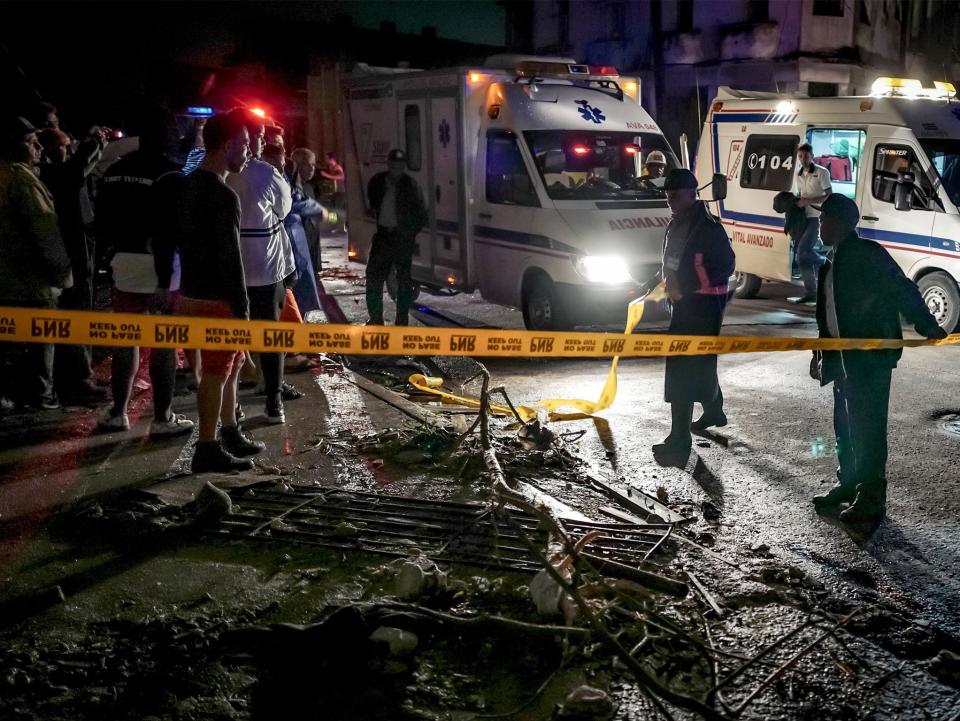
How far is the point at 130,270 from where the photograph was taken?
6027 mm

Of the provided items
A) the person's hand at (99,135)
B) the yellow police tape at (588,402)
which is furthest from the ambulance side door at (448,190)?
the person's hand at (99,135)

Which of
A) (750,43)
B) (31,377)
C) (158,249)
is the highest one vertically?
(750,43)

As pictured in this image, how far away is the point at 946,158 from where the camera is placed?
10.4 meters

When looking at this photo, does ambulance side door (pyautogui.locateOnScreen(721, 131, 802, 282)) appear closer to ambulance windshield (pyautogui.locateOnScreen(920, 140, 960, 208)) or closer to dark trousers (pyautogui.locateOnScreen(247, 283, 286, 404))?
ambulance windshield (pyautogui.locateOnScreen(920, 140, 960, 208))

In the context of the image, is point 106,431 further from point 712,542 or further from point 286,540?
point 712,542

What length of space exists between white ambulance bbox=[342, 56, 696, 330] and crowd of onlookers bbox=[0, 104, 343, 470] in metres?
2.60

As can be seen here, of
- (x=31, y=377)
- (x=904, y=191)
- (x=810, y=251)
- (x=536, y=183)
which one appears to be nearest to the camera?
(x=31, y=377)

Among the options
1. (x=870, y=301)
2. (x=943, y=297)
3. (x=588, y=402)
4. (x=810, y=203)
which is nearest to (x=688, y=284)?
(x=870, y=301)

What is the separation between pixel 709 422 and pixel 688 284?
3.80ft

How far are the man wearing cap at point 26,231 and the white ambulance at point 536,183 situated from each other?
184 inches

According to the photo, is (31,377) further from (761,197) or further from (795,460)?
(761,197)

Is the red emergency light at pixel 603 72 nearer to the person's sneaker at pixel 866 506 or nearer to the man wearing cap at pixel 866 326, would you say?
the man wearing cap at pixel 866 326

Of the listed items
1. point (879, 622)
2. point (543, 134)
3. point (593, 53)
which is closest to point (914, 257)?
point (543, 134)

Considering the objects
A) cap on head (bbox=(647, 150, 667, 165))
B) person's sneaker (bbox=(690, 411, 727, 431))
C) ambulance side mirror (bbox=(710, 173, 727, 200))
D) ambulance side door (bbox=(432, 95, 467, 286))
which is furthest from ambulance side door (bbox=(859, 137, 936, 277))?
person's sneaker (bbox=(690, 411, 727, 431))
